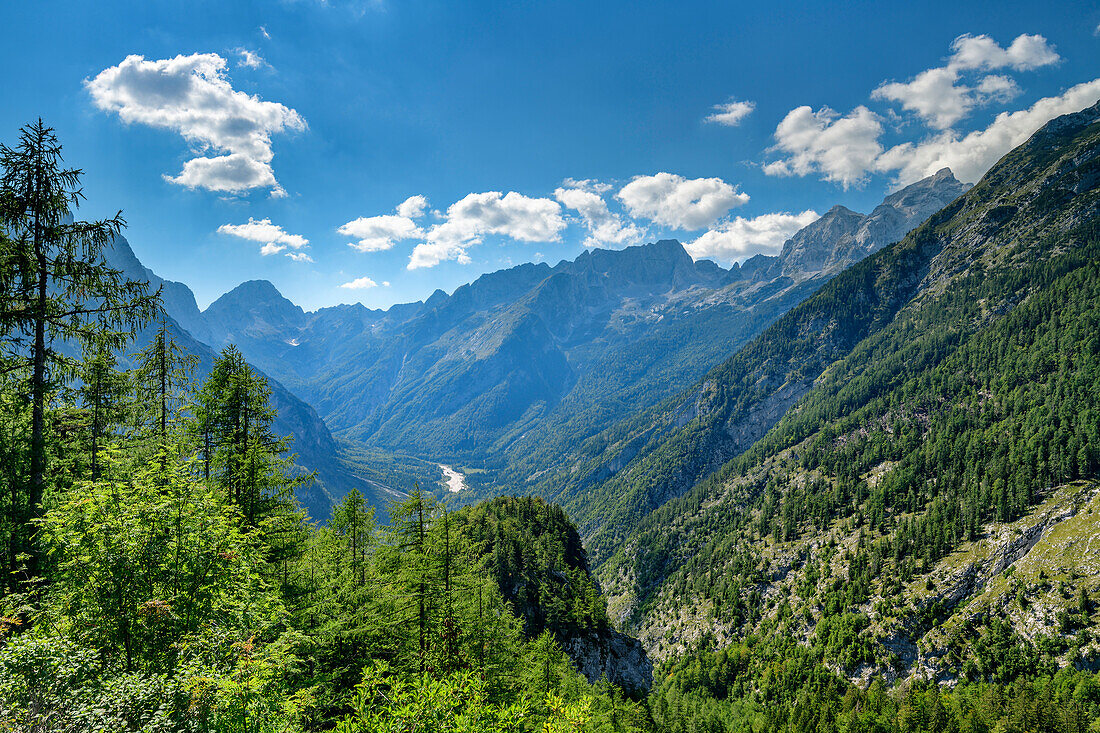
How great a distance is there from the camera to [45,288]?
16359 mm

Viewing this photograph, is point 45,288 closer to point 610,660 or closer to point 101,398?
point 101,398

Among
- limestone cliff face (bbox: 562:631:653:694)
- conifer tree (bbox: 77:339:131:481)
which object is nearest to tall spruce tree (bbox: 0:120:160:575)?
conifer tree (bbox: 77:339:131:481)

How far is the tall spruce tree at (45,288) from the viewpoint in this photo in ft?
49.3

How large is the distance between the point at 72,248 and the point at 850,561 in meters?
209

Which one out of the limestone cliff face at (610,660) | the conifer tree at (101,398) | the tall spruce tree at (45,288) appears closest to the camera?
the tall spruce tree at (45,288)

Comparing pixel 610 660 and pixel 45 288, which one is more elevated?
pixel 45 288

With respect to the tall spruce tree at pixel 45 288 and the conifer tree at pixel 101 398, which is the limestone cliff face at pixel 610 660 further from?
the tall spruce tree at pixel 45 288

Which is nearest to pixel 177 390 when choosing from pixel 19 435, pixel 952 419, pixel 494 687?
pixel 19 435

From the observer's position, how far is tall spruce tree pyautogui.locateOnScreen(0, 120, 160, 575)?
15023mm

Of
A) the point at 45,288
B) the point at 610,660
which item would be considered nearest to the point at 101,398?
the point at 45,288

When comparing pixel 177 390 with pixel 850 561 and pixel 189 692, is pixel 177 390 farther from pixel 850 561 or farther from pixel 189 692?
pixel 850 561

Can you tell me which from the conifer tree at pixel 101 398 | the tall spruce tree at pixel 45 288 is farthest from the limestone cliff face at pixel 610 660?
the tall spruce tree at pixel 45 288

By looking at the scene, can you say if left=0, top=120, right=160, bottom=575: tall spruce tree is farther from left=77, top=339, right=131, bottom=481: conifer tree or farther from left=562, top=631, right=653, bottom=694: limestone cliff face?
left=562, top=631, right=653, bottom=694: limestone cliff face

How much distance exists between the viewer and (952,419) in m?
196
